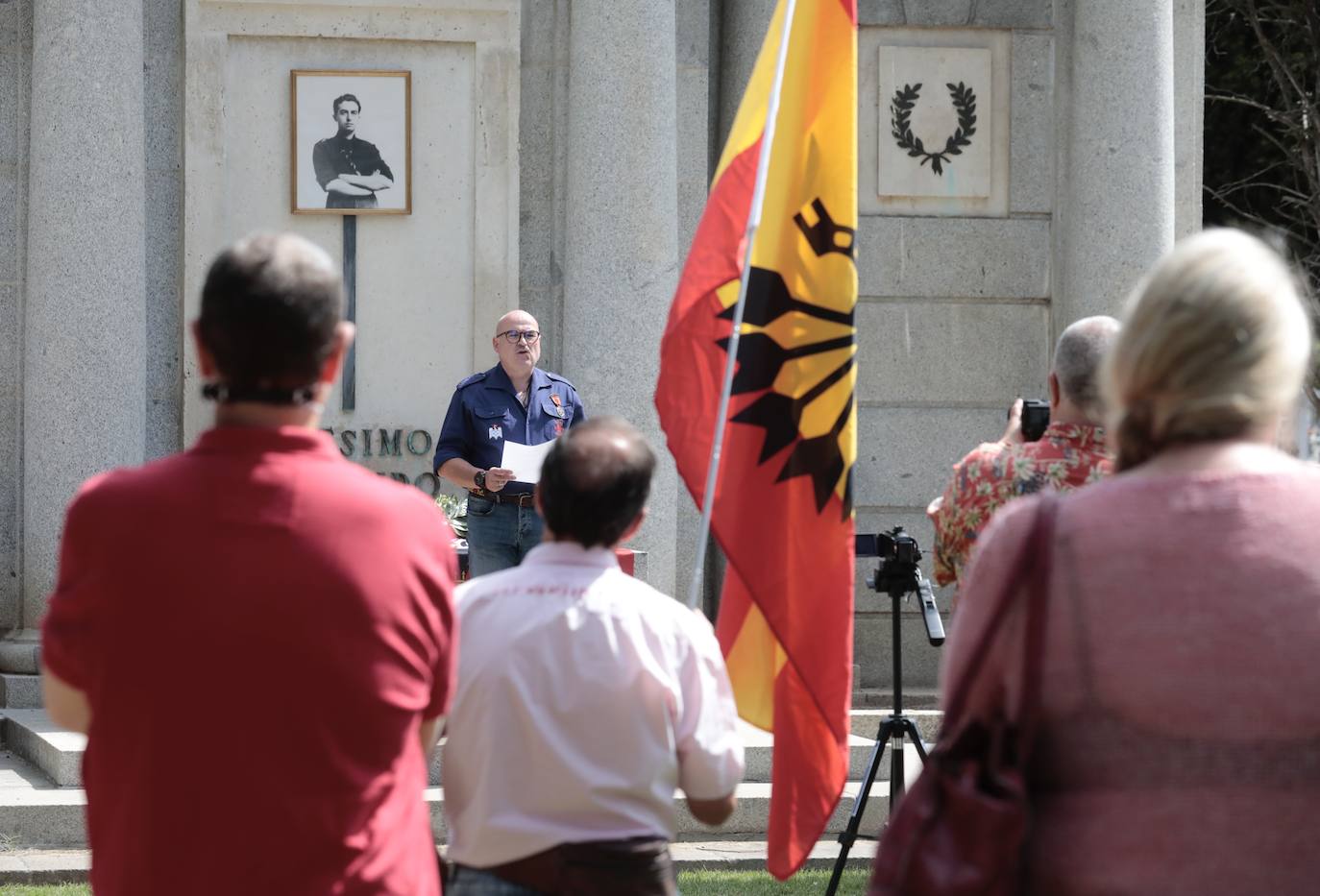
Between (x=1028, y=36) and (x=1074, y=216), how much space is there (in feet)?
4.08

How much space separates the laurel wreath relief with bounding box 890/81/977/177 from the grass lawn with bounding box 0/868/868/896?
212 inches

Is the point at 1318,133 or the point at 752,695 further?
the point at 1318,133

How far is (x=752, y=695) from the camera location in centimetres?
515

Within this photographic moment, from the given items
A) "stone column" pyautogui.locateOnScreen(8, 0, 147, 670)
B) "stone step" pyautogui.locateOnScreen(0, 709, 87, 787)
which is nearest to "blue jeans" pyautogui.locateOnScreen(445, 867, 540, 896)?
"stone step" pyautogui.locateOnScreen(0, 709, 87, 787)

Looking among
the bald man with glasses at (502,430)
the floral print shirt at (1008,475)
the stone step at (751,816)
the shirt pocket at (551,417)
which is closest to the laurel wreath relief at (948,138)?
the bald man with glasses at (502,430)

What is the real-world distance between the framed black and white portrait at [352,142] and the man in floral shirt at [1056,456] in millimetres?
6615

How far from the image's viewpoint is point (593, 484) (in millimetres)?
3459

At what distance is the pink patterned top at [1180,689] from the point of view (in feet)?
7.61

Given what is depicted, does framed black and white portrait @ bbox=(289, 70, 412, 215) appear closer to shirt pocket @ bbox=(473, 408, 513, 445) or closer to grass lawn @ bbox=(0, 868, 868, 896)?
shirt pocket @ bbox=(473, 408, 513, 445)

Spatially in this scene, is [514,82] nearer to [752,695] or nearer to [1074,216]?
[1074,216]

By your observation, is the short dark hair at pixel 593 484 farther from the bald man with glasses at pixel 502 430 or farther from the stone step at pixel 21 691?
the stone step at pixel 21 691

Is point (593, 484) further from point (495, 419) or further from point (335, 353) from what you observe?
point (495, 419)

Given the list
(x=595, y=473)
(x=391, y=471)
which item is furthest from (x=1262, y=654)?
(x=391, y=471)

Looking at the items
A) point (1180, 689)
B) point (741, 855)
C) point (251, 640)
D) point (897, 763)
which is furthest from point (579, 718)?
point (741, 855)
